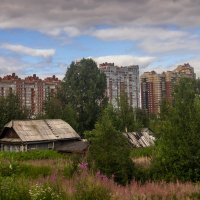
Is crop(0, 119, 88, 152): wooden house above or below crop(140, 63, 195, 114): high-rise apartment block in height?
below

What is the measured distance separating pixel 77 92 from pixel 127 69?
151 ft

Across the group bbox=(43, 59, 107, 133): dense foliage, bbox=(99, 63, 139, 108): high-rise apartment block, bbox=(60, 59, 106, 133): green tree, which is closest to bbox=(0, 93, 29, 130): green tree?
bbox=(43, 59, 107, 133): dense foliage

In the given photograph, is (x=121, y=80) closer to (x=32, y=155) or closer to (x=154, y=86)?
(x=154, y=86)

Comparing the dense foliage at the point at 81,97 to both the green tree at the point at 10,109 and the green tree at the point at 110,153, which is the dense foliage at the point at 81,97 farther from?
the green tree at the point at 110,153

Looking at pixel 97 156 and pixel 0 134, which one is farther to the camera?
pixel 0 134

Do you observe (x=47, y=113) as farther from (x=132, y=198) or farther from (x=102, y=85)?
(x=132, y=198)

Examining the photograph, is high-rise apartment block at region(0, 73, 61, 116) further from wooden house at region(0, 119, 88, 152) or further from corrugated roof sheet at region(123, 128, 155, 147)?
corrugated roof sheet at region(123, 128, 155, 147)

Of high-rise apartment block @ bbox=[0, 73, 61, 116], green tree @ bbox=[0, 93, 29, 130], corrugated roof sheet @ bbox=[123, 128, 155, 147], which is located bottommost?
corrugated roof sheet @ bbox=[123, 128, 155, 147]

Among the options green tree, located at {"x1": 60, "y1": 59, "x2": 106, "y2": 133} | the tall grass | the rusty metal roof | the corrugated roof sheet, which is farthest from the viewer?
green tree, located at {"x1": 60, "y1": 59, "x2": 106, "y2": 133}

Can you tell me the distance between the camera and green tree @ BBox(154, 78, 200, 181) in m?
15.8

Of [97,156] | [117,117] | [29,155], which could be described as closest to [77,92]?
[117,117]

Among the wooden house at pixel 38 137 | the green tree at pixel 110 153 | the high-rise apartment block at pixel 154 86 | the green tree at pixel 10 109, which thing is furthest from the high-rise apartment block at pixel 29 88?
the green tree at pixel 110 153

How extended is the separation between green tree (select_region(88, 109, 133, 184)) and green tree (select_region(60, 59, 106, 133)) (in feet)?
120

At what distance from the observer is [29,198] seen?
9.23 m
